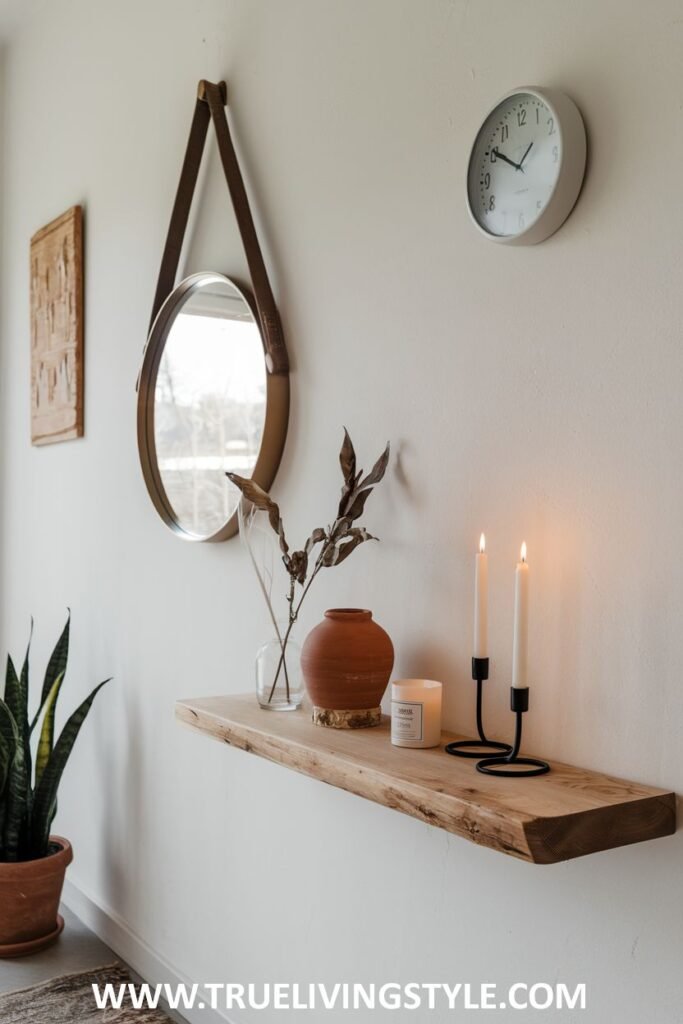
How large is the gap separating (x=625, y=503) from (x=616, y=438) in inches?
3.3

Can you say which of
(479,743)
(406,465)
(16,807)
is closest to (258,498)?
(406,465)

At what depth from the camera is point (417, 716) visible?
146 cm

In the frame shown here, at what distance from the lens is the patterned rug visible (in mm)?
2150

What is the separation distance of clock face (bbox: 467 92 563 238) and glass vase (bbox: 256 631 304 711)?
80 centimetres

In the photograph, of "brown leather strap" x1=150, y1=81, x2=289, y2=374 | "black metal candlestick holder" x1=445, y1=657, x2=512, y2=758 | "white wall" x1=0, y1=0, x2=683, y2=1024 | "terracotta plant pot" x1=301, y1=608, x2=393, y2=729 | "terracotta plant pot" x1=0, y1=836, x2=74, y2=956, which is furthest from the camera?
Result: "terracotta plant pot" x1=0, y1=836, x2=74, y2=956

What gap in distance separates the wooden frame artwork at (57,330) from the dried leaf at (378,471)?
53.2 inches

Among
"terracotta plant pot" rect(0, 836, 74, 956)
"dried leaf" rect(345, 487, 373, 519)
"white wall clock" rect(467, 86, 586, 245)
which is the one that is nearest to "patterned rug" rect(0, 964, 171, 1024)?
"terracotta plant pot" rect(0, 836, 74, 956)

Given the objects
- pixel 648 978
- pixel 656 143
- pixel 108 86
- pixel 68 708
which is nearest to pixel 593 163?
pixel 656 143

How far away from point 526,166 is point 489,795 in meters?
0.82

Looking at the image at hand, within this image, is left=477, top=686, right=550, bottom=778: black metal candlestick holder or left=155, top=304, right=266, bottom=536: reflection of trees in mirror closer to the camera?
left=477, top=686, right=550, bottom=778: black metal candlestick holder

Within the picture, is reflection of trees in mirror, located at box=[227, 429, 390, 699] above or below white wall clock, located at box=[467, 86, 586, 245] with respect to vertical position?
below

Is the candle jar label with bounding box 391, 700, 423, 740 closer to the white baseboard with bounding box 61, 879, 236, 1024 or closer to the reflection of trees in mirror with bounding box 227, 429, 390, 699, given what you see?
the reflection of trees in mirror with bounding box 227, 429, 390, 699

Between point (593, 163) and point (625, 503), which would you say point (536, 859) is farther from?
point (593, 163)

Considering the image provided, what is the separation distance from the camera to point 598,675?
1.33 metres
